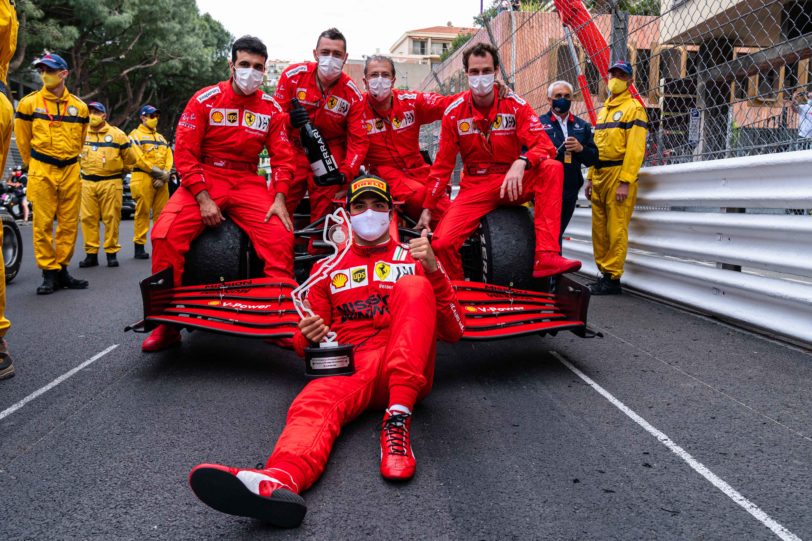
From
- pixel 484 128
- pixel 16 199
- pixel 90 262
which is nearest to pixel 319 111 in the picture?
pixel 484 128

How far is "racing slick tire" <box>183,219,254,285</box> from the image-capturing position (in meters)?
4.44

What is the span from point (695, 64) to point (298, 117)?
3190mm

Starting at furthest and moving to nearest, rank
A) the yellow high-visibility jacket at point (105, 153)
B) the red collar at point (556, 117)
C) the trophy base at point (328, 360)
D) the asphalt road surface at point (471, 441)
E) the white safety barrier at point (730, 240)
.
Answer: the yellow high-visibility jacket at point (105, 153), the red collar at point (556, 117), the white safety barrier at point (730, 240), the trophy base at point (328, 360), the asphalt road surface at point (471, 441)

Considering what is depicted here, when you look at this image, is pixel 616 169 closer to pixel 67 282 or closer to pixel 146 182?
pixel 67 282

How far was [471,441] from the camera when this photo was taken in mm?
2939

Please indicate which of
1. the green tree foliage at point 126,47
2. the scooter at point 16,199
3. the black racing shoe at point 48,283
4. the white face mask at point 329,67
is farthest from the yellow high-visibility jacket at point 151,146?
the green tree foliage at point 126,47

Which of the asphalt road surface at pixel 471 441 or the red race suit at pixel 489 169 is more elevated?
the red race suit at pixel 489 169

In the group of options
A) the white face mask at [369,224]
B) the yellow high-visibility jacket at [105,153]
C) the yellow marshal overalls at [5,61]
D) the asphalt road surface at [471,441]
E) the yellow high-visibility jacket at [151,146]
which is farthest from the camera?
the yellow high-visibility jacket at [151,146]

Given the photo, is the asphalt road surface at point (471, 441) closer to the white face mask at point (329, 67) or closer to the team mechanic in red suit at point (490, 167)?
the team mechanic in red suit at point (490, 167)

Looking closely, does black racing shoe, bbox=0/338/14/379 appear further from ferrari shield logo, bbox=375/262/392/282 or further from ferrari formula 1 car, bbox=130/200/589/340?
ferrari shield logo, bbox=375/262/392/282

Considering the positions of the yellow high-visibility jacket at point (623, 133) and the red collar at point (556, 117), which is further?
the red collar at point (556, 117)

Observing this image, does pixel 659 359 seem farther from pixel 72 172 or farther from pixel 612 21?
pixel 72 172

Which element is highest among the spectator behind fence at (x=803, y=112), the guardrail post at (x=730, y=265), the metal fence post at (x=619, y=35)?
the metal fence post at (x=619, y=35)

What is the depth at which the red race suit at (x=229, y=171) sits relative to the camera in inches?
174
